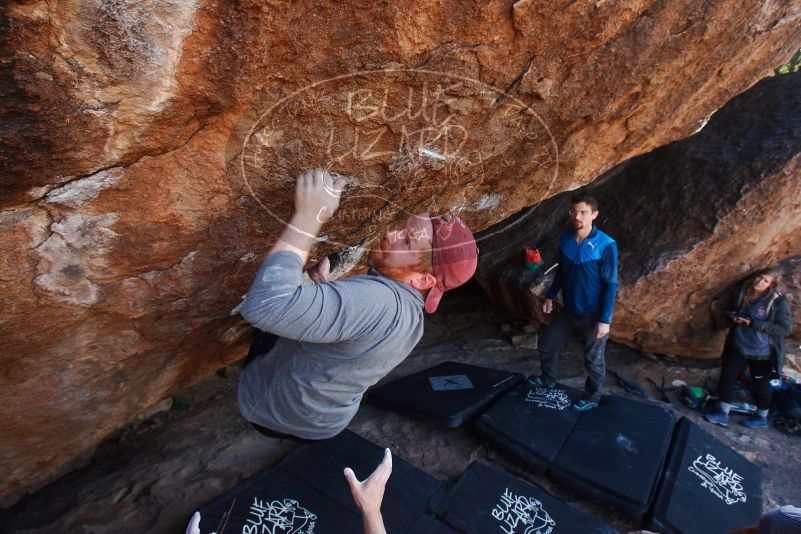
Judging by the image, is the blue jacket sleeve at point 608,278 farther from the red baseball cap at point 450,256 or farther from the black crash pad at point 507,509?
the red baseball cap at point 450,256

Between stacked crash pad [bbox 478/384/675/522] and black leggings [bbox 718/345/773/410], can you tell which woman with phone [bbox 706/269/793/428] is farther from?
stacked crash pad [bbox 478/384/675/522]

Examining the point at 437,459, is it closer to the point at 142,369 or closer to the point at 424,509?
the point at 424,509

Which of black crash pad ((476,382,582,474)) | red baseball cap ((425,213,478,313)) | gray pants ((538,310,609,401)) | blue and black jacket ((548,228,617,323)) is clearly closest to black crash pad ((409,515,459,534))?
black crash pad ((476,382,582,474))

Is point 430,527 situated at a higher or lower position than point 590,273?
lower

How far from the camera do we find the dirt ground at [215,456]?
248cm

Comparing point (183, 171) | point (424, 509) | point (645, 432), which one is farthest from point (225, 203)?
point (645, 432)

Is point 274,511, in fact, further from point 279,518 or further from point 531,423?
point 531,423

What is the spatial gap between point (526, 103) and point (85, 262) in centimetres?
185

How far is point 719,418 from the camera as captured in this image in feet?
12.1

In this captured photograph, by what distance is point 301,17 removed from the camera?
4.58 feet

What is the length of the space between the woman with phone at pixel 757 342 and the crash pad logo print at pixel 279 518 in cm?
322

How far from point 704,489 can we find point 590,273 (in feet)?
4.61

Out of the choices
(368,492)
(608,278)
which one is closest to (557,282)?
(608,278)

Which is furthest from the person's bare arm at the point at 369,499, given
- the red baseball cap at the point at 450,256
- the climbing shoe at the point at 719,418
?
the climbing shoe at the point at 719,418
